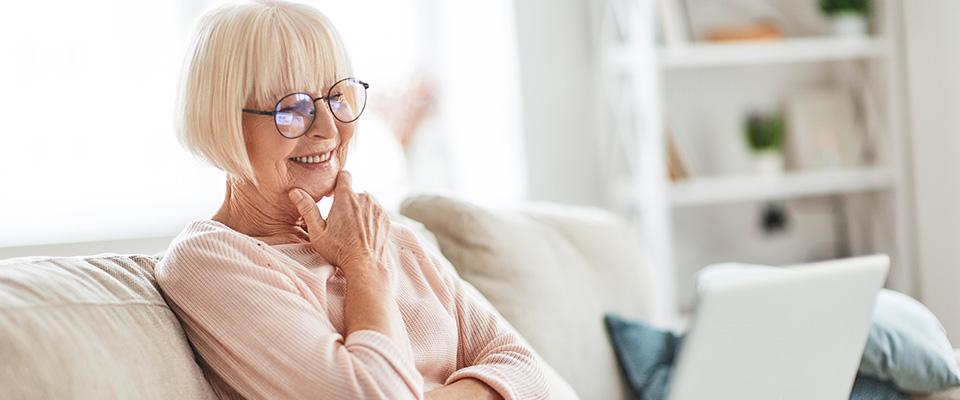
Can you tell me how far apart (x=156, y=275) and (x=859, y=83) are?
3.05 metres

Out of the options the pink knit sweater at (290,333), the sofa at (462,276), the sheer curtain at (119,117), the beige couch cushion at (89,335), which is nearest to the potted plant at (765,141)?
the sheer curtain at (119,117)

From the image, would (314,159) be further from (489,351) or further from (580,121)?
(580,121)

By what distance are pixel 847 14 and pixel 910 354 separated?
207 cm

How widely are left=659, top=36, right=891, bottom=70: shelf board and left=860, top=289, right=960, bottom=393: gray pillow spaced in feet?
5.39

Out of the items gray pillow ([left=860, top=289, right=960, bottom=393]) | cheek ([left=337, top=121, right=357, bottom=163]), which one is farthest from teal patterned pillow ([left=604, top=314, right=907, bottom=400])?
cheek ([left=337, top=121, right=357, bottom=163])

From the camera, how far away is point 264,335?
3.01 ft

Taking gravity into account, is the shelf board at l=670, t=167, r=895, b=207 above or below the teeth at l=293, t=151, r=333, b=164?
below

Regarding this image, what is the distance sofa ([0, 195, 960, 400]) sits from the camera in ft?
2.77

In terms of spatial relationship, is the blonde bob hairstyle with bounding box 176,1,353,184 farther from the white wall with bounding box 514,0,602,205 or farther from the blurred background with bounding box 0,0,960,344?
the white wall with bounding box 514,0,602,205

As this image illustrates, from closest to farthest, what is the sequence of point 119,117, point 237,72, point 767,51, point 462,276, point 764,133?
1. point 237,72
2. point 462,276
3. point 119,117
4. point 767,51
5. point 764,133

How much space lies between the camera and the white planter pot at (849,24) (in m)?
3.10

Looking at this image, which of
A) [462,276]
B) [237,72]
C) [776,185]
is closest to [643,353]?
[462,276]

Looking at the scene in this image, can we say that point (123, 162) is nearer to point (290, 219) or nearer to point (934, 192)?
point (290, 219)

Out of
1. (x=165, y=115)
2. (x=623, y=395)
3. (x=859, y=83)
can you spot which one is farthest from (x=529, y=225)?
(x=859, y=83)
